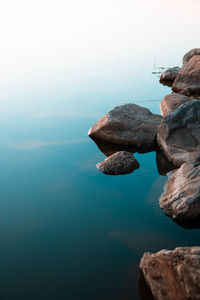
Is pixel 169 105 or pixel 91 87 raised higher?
pixel 169 105

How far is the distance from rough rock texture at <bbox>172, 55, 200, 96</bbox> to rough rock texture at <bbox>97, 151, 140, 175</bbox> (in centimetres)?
715

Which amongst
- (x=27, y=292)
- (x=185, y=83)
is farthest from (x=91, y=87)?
(x=27, y=292)

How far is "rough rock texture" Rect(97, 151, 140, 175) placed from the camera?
5.80 m

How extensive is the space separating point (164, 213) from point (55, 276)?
1.84 metres

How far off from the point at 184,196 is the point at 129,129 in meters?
2.97

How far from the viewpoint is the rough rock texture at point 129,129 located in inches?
274

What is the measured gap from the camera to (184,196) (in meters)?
4.31

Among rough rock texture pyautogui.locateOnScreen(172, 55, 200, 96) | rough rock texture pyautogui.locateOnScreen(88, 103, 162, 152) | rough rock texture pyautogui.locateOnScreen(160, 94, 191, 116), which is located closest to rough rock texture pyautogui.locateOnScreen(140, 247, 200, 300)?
rough rock texture pyautogui.locateOnScreen(88, 103, 162, 152)

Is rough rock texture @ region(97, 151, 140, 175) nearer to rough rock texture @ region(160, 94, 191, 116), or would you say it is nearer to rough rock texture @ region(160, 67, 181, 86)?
rough rock texture @ region(160, 94, 191, 116)

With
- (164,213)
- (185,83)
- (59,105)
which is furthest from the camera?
(185,83)

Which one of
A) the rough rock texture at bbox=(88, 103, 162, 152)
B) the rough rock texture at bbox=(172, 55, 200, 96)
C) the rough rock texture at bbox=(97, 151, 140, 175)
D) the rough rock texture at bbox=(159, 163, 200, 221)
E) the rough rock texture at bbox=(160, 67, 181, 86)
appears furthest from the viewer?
the rough rock texture at bbox=(160, 67, 181, 86)

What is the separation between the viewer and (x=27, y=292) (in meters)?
3.38

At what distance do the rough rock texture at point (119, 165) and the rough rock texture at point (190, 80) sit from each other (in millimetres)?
7154

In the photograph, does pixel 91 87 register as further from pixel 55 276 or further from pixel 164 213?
pixel 55 276
